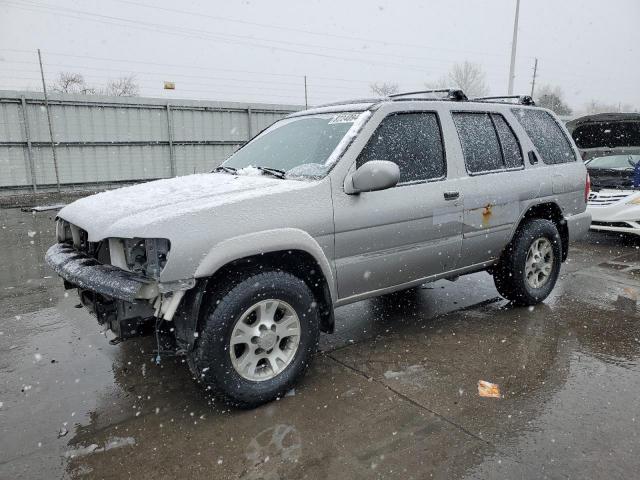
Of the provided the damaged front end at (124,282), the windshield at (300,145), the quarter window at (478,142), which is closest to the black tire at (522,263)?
the quarter window at (478,142)

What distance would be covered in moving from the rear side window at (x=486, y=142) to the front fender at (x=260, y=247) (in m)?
1.69

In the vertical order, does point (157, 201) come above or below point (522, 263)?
above

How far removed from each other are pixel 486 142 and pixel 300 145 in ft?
5.58

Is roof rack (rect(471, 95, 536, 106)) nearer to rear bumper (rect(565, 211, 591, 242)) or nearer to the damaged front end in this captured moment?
rear bumper (rect(565, 211, 591, 242))

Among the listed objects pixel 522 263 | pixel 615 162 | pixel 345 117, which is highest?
pixel 345 117

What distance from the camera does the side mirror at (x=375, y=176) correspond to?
10.0 feet

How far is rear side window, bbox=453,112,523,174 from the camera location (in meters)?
4.00

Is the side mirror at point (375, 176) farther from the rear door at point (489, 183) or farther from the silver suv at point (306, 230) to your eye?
the rear door at point (489, 183)

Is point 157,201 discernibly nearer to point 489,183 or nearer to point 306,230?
point 306,230

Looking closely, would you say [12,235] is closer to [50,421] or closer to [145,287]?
[50,421]

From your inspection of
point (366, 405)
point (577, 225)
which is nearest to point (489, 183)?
point (577, 225)

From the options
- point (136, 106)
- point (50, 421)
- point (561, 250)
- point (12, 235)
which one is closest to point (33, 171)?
point (136, 106)

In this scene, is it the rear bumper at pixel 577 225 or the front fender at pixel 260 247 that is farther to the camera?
the rear bumper at pixel 577 225

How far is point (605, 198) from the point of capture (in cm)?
754
